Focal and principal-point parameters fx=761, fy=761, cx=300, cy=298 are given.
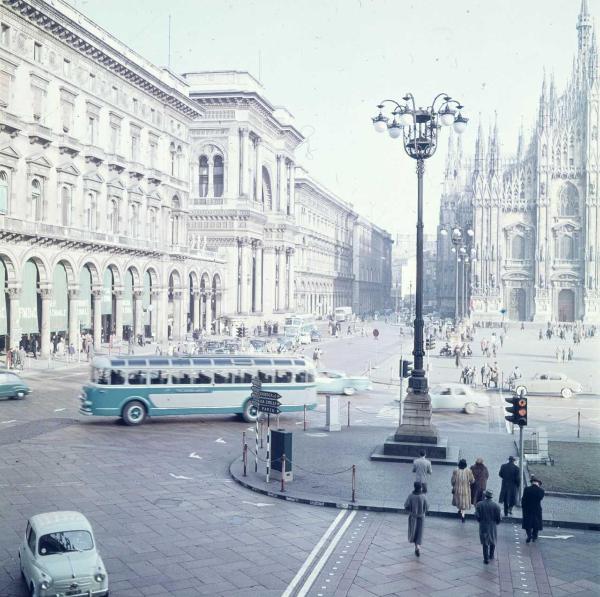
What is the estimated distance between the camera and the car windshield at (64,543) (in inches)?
433

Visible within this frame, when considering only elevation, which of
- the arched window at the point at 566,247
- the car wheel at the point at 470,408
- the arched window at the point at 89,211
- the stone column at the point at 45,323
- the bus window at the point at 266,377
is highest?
the arched window at the point at 566,247

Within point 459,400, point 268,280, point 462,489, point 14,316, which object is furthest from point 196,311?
point 462,489

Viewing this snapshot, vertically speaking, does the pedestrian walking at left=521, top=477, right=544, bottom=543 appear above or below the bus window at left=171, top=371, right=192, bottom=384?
below

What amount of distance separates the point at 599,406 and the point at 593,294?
7231 centimetres

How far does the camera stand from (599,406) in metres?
32.6

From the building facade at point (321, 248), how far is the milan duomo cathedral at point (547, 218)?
21.2m

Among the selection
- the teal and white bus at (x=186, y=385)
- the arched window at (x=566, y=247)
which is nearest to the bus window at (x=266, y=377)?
the teal and white bus at (x=186, y=385)

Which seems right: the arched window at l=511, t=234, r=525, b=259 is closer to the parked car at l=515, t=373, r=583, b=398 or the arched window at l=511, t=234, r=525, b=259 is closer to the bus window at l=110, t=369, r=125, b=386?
the parked car at l=515, t=373, r=583, b=398

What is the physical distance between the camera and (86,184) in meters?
48.2

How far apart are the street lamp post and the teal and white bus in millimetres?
7022

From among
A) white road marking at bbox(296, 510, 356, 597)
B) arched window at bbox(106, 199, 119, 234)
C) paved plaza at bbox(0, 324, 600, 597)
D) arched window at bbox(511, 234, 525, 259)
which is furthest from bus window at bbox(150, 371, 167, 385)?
arched window at bbox(511, 234, 525, 259)

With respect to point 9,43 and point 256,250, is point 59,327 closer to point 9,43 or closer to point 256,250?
point 9,43

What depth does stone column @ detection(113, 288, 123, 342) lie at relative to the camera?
52.9 meters

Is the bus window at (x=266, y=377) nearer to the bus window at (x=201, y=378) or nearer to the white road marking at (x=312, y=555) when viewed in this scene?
Result: the bus window at (x=201, y=378)
